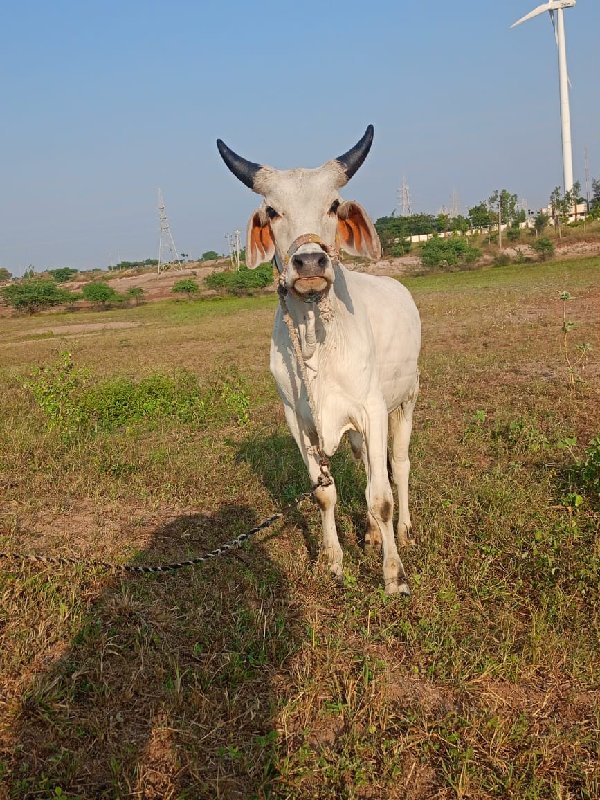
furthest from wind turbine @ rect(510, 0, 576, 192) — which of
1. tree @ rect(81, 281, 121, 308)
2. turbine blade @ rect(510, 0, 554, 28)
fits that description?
tree @ rect(81, 281, 121, 308)

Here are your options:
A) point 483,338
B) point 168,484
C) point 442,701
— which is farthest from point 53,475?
point 483,338

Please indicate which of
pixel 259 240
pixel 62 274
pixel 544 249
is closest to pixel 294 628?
pixel 259 240

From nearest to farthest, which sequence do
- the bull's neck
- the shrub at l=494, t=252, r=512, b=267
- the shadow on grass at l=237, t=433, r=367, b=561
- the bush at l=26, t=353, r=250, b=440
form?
the bull's neck → the shadow on grass at l=237, t=433, r=367, b=561 → the bush at l=26, t=353, r=250, b=440 → the shrub at l=494, t=252, r=512, b=267

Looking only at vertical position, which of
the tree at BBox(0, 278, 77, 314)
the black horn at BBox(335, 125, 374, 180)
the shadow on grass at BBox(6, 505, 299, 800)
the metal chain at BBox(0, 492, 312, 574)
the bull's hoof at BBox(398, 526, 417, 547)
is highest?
the black horn at BBox(335, 125, 374, 180)

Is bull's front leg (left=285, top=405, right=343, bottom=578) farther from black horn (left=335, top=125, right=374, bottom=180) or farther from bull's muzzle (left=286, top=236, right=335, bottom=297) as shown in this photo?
black horn (left=335, top=125, right=374, bottom=180)

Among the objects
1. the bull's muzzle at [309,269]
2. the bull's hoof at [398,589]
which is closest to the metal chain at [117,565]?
the bull's hoof at [398,589]

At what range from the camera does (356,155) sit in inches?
135

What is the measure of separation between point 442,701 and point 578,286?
20.1 m

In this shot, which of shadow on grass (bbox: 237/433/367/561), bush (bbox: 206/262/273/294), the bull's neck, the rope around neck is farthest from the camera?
bush (bbox: 206/262/273/294)

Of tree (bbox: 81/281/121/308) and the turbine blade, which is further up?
the turbine blade

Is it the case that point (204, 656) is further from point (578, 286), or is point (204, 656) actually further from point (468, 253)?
point (468, 253)

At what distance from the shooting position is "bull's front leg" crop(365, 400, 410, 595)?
353 cm

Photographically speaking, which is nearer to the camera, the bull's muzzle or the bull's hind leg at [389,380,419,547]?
the bull's muzzle

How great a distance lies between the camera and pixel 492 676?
2.68m
